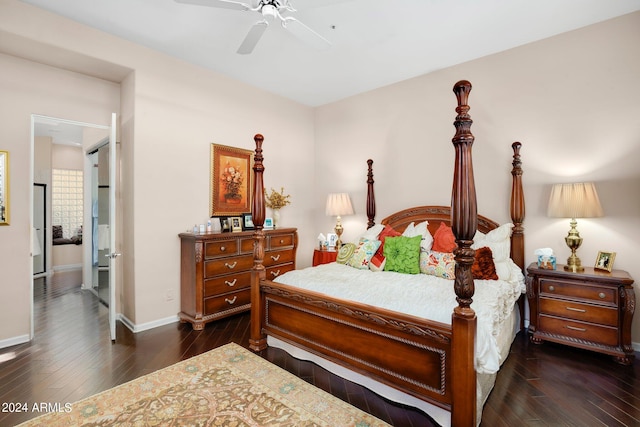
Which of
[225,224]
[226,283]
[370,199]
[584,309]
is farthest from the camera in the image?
[370,199]

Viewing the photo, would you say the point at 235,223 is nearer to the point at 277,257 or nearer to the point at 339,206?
the point at 277,257

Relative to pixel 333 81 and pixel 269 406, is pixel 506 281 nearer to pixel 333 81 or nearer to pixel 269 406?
pixel 269 406

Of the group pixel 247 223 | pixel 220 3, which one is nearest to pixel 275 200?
pixel 247 223

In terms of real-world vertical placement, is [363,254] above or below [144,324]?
above

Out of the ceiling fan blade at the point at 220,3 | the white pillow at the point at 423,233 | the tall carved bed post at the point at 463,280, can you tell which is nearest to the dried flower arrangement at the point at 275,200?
the white pillow at the point at 423,233

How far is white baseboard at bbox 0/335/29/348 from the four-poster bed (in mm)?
2367

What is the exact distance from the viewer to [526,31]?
3168 millimetres

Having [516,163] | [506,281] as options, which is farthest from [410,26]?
[506,281]

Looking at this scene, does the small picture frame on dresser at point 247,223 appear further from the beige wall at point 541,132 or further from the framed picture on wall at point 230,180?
the beige wall at point 541,132

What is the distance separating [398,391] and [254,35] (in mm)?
3008

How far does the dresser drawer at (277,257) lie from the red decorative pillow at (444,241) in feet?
6.85

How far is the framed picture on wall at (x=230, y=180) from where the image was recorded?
4133mm

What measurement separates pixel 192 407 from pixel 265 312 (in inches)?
40.3

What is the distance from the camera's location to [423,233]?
361cm
